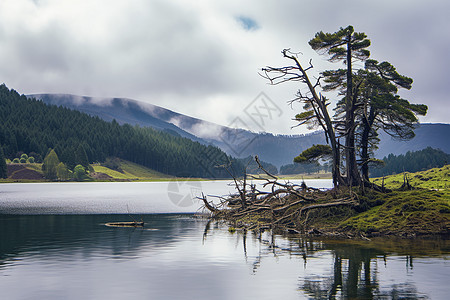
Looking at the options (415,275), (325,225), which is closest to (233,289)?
(415,275)

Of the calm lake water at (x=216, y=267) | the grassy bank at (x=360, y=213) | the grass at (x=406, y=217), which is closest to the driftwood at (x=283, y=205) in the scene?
the grassy bank at (x=360, y=213)

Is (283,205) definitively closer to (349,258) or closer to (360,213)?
(360,213)

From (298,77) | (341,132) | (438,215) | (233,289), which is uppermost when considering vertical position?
(298,77)

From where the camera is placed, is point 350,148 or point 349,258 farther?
point 350,148

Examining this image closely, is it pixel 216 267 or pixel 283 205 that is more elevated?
pixel 283 205

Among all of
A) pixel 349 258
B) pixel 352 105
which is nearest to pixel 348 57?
pixel 352 105

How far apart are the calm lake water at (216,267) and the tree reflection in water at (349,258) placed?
5cm

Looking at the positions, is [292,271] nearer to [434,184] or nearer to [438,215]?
[438,215]

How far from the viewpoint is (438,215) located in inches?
1411

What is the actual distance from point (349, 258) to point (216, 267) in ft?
25.7

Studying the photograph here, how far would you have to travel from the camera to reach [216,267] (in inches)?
943

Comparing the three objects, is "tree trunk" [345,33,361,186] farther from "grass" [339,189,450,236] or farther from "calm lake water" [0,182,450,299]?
"calm lake water" [0,182,450,299]

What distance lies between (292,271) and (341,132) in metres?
26.2

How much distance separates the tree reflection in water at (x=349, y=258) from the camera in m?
18.1
